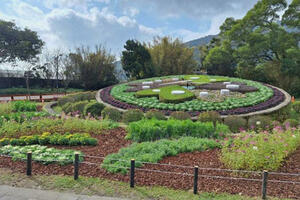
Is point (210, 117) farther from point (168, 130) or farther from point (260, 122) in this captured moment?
point (168, 130)

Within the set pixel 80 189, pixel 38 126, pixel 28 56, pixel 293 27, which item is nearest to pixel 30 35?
pixel 28 56

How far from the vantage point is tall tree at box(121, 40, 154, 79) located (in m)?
21.0

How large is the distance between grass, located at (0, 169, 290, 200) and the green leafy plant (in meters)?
0.51

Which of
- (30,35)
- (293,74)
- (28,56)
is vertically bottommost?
(293,74)

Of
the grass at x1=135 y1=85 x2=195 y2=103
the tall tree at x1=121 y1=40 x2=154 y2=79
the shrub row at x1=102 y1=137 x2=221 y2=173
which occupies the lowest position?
the shrub row at x1=102 y1=137 x2=221 y2=173

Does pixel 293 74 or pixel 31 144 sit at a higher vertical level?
pixel 293 74

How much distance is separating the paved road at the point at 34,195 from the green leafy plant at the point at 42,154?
33.7 inches

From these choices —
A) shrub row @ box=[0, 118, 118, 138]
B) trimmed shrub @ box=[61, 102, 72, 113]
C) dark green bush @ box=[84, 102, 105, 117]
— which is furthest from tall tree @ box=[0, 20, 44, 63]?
shrub row @ box=[0, 118, 118, 138]

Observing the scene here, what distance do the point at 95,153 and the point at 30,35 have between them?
85.0 ft

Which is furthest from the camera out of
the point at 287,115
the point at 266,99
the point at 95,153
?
the point at 266,99

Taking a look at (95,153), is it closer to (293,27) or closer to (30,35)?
(293,27)

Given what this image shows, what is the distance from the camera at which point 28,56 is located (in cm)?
2728

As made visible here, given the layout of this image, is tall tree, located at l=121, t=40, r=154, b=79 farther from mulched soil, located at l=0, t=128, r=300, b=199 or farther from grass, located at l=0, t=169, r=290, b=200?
grass, located at l=0, t=169, r=290, b=200

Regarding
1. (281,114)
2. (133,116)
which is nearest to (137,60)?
(133,116)
